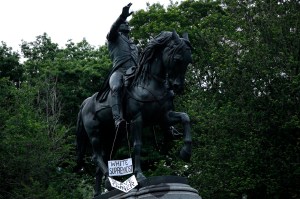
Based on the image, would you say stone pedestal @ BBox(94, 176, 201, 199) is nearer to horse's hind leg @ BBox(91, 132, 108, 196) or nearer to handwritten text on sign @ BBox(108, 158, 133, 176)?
handwritten text on sign @ BBox(108, 158, 133, 176)

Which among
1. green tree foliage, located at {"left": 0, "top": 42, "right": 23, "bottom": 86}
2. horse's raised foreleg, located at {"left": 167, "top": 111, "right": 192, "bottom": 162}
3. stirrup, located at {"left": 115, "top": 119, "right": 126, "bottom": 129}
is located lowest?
horse's raised foreleg, located at {"left": 167, "top": 111, "right": 192, "bottom": 162}

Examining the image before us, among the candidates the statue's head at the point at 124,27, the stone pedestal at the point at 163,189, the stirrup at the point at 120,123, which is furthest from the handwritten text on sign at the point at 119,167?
the statue's head at the point at 124,27

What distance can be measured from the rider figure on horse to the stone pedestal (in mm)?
1566

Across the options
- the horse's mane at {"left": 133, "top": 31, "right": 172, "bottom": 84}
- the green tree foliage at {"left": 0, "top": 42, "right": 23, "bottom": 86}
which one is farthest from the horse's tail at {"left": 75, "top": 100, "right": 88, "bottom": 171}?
the green tree foliage at {"left": 0, "top": 42, "right": 23, "bottom": 86}

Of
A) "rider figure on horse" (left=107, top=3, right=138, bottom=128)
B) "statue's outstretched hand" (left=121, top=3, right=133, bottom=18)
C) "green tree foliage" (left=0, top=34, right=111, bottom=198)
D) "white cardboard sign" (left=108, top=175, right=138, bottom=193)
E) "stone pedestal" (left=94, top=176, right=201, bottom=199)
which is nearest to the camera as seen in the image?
"stone pedestal" (left=94, top=176, right=201, bottom=199)

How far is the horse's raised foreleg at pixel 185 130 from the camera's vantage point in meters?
12.4

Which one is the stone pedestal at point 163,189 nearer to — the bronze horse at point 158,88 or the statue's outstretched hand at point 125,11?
the bronze horse at point 158,88

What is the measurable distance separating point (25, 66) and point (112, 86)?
26082 mm

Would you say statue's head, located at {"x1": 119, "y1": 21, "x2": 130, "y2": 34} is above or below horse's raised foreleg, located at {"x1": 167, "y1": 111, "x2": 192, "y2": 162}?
above

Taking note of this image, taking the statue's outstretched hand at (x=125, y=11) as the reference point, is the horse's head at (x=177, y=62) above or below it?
below

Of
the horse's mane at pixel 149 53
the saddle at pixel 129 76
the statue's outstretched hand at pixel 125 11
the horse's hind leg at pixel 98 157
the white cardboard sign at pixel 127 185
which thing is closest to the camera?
the white cardboard sign at pixel 127 185

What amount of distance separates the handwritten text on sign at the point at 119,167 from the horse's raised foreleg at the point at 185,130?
1059 millimetres

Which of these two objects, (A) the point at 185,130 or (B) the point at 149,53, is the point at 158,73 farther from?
(A) the point at 185,130

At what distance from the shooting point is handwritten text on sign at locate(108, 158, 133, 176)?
498 inches
